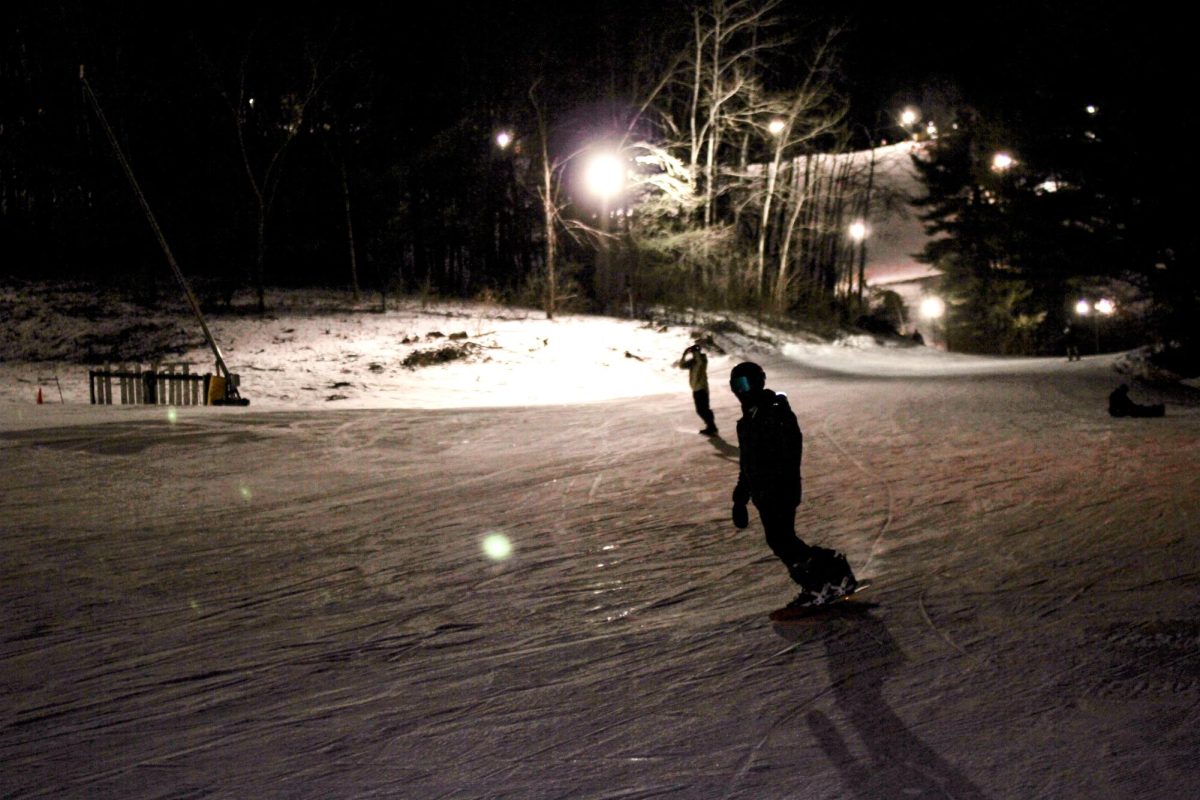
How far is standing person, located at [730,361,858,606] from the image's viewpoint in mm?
6121

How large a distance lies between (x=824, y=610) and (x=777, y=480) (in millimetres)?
1044

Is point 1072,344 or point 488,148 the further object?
point 488,148

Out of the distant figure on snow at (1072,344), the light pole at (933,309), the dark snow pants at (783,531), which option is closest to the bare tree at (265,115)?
the distant figure on snow at (1072,344)

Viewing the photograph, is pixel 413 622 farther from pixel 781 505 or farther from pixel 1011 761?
pixel 1011 761

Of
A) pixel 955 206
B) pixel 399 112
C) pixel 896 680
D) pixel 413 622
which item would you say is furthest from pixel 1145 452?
pixel 955 206

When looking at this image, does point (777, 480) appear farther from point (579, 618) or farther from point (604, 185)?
point (604, 185)

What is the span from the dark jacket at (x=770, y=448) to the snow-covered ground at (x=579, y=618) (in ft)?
3.06

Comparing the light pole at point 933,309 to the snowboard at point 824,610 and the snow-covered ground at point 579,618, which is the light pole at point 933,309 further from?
the snowboard at point 824,610

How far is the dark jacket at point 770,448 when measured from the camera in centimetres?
612

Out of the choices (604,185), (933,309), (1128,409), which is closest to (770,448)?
(1128,409)

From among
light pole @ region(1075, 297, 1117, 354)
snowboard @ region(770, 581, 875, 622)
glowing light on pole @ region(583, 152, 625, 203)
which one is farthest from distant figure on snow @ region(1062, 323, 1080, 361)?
snowboard @ region(770, 581, 875, 622)

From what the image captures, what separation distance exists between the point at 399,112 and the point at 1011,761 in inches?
1504

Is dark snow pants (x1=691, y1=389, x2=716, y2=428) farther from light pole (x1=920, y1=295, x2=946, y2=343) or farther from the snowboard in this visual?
light pole (x1=920, y1=295, x2=946, y2=343)

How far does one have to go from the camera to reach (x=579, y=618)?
21.7 feet
